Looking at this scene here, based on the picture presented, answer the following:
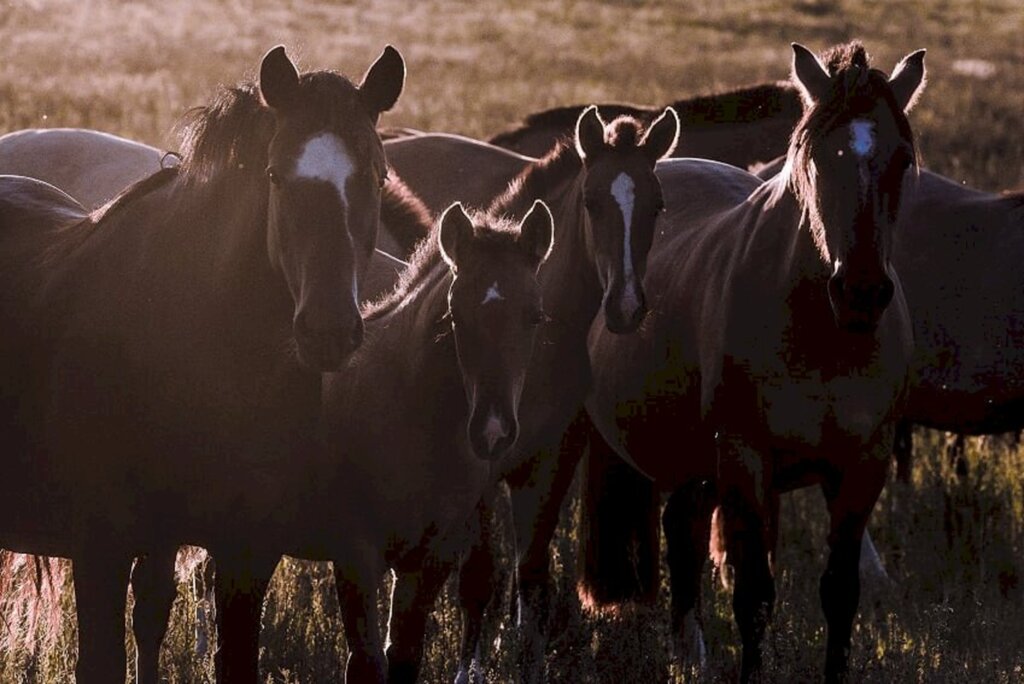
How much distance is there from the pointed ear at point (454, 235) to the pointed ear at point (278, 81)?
0.92 metres

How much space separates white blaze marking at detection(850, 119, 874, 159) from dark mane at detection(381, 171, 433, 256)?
1.80m

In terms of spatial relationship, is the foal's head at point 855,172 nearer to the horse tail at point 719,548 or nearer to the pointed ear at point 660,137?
the pointed ear at point 660,137

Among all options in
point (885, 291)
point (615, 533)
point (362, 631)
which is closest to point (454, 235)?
point (362, 631)

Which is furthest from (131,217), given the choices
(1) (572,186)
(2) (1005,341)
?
(2) (1005,341)

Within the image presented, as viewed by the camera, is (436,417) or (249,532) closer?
(249,532)

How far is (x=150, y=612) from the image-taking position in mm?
5641

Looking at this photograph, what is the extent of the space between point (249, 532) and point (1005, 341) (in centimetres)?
499

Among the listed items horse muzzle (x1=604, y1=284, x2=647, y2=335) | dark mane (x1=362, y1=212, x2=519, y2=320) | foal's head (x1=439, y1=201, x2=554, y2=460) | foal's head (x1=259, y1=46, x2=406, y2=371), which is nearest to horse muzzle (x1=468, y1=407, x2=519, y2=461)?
foal's head (x1=439, y1=201, x2=554, y2=460)

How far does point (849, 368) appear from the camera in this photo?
20.3 ft

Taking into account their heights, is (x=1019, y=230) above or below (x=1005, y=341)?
above

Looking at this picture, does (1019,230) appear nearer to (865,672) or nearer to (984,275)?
(984,275)

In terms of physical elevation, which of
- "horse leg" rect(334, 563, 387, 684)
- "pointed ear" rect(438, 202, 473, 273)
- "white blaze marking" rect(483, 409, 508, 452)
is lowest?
"horse leg" rect(334, 563, 387, 684)

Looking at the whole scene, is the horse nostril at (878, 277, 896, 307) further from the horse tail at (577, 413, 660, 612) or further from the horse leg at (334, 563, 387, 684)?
the horse tail at (577, 413, 660, 612)

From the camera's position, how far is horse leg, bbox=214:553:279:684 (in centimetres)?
466
